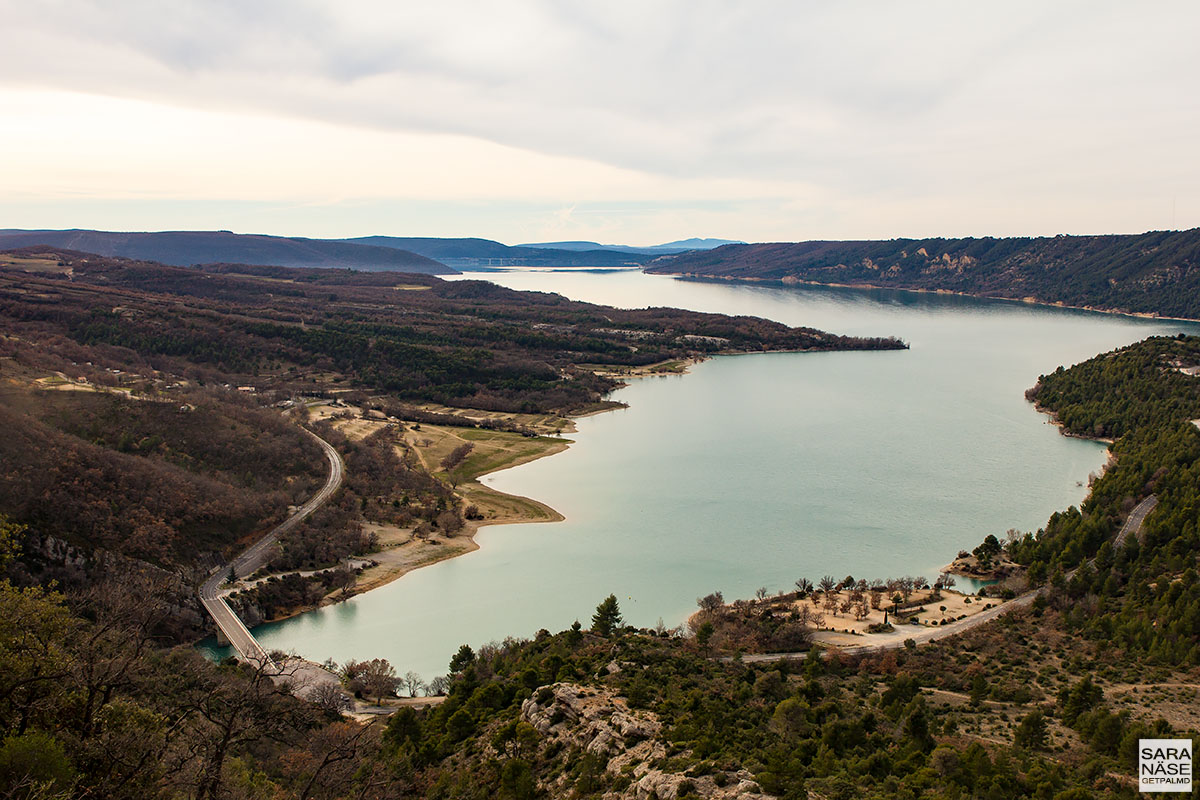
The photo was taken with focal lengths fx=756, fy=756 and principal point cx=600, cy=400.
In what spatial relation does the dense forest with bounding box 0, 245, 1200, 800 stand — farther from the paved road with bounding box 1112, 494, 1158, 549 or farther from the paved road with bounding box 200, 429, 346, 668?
the paved road with bounding box 200, 429, 346, 668

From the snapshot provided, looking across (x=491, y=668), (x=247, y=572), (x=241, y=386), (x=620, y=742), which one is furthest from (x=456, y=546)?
(x=241, y=386)

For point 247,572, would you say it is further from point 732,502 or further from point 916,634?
point 916,634

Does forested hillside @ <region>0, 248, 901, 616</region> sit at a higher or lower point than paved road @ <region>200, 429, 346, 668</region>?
higher

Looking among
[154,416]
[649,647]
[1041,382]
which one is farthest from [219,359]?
[1041,382]

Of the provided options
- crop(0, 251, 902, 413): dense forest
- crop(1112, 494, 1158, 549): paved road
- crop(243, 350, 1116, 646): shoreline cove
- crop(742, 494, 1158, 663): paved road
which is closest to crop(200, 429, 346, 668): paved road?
crop(243, 350, 1116, 646): shoreline cove

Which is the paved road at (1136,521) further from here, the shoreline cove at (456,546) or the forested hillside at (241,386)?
the forested hillside at (241,386)

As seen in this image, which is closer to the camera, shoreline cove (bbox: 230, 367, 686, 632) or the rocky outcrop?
the rocky outcrop
